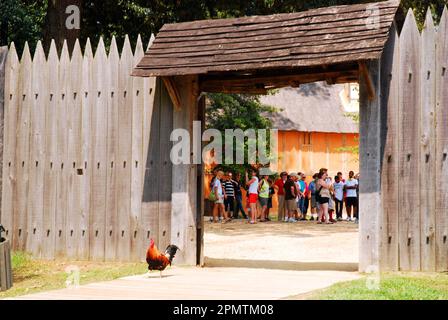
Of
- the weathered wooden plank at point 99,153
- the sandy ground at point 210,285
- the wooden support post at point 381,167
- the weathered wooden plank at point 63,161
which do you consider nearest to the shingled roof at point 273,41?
the wooden support post at point 381,167

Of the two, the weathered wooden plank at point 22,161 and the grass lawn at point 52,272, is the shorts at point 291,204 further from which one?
the grass lawn at point 52,272

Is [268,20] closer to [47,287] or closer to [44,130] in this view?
[44,130]

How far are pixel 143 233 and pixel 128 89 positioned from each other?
2251 mm

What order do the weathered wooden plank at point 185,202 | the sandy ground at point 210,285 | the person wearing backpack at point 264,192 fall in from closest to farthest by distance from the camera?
the sandy ground at point 210,285 < the weathered wooden plank at point 185,202 < the person wearing backpack at point 264,192

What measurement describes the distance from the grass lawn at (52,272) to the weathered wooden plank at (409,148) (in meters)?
3.69

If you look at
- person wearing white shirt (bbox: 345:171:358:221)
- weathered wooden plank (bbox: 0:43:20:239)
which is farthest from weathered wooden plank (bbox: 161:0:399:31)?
person wearing white shirt (bbox: 345:171:358:221)

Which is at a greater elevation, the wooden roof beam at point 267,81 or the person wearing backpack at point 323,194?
the wooden roof beam at point 267,81

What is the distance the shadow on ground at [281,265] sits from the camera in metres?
12.5

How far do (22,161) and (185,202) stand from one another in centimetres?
302

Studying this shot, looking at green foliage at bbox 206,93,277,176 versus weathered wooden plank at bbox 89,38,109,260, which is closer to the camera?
weathered wooden plank at bbox 89,38,109,260

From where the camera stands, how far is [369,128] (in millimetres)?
11469

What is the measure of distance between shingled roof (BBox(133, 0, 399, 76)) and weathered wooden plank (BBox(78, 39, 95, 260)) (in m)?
1.24

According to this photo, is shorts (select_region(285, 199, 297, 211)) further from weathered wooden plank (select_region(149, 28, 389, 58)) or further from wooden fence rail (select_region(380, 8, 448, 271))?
wooden fence rail (select_region(380, 8, 448, 271))

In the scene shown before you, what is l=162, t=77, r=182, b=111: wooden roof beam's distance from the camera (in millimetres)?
12398
